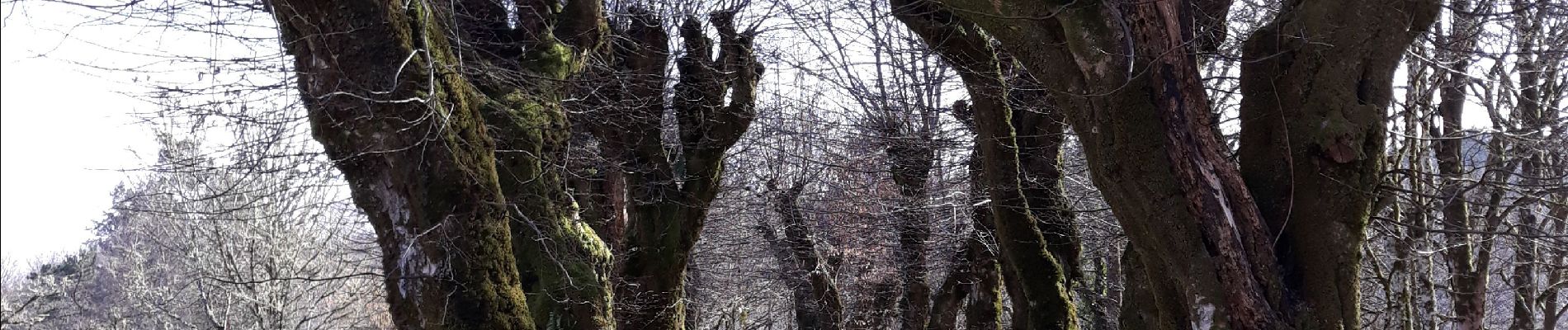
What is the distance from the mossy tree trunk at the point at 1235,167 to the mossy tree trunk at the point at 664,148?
554 cm

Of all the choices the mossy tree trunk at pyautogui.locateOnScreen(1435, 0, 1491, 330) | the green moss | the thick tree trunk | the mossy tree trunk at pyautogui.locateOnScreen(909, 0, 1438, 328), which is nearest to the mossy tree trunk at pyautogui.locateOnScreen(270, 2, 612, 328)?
the green moss

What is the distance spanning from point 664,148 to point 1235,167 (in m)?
6.46

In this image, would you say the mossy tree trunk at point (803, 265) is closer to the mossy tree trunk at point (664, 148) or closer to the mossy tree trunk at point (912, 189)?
the mossy tree trunk at point (912, 189)

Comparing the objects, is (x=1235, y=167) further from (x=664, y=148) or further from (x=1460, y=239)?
(x=664, y=148)

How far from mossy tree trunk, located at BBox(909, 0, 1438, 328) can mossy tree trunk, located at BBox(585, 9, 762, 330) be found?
554 centimetres

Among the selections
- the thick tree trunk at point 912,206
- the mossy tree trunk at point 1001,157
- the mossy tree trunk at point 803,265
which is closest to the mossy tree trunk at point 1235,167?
the mossy tree trunk at point 1001,157

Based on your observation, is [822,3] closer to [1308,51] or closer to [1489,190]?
[1489,190]

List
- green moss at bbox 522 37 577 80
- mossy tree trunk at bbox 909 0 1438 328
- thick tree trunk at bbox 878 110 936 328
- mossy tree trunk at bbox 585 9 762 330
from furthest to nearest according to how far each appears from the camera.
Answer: thick tree trunk at bbox 878 110 936 328
mossy tree trunk at bbox 585 9 762 330
green moss at bbox 522 37 577 80
mossy tree trunk at bbox 909 0 1438 328

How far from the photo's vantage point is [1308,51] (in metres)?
4.53

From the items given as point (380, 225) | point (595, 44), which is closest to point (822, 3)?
point (595, 44)

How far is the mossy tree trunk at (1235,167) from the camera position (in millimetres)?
4367

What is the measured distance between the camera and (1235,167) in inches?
183

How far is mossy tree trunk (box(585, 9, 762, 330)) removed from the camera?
390 inches

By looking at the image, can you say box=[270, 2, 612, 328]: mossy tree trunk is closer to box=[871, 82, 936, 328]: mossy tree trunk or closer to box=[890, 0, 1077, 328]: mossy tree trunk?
box=[890, 0, 1077, 328]: mossy tree trunk
